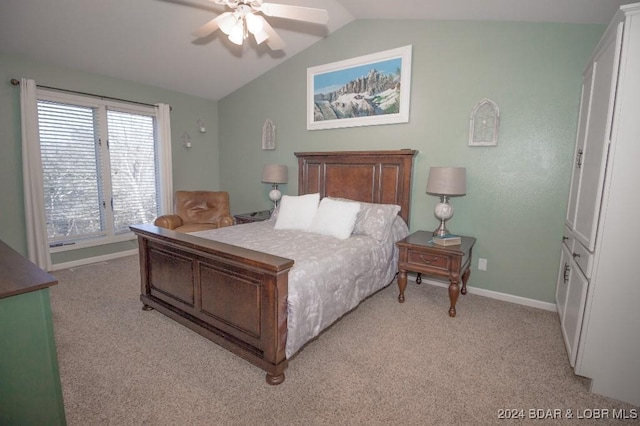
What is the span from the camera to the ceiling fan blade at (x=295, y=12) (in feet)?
7.27

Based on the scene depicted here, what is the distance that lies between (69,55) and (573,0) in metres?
4.79

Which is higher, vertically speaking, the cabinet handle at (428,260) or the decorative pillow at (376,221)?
the decorative pillow at (376,221)

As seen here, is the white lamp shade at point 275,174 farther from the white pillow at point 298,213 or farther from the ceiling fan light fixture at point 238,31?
the ceiling fan light fixture at point 238,31

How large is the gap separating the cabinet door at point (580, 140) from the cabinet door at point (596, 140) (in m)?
0.10

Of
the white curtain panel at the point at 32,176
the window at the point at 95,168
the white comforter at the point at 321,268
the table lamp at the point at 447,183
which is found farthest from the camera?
the window at the point at 95,168

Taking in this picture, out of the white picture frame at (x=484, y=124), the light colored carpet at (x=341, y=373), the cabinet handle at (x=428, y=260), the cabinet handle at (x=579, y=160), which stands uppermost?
the white picture frame at (x=484, y=124)

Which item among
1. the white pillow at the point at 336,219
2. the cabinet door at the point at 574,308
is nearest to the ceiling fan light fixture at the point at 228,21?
the white pillow at the point at 336,219

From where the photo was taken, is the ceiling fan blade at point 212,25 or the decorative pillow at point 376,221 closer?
the ceiling fan blade at point 212,25

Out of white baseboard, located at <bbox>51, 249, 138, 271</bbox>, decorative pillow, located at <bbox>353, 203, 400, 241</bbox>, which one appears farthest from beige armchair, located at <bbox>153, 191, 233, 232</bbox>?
decorative pillow, located at <bbox>353, 203, 400, 241</bbox>

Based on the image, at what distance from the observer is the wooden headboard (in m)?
3.46

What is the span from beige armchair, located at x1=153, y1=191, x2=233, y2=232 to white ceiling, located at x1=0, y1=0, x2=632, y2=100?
5.44 feet

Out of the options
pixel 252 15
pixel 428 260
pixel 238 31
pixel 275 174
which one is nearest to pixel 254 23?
pixel 252 15

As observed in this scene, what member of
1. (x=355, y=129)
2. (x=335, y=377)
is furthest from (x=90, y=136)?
(x=335, y=377)

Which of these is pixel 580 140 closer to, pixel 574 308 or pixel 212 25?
pixel 574 308
